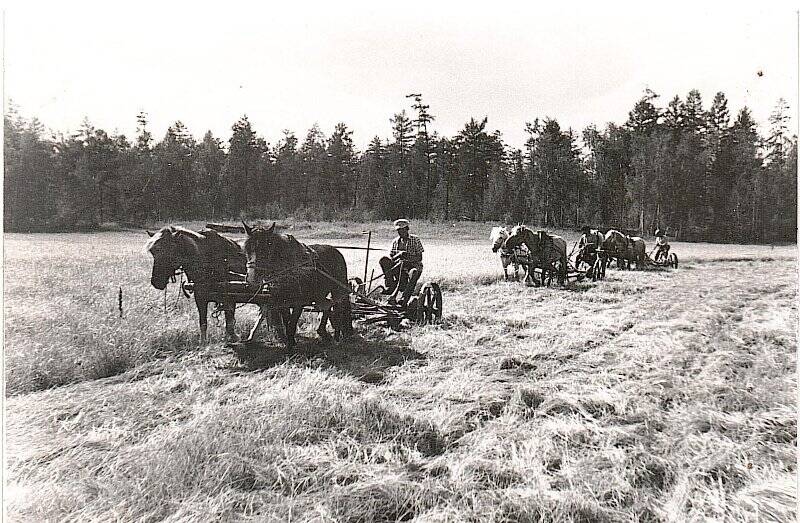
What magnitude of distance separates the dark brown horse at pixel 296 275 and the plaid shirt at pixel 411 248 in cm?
143

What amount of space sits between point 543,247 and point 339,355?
8005mm

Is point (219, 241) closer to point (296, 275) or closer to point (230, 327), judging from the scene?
point (230, 327)

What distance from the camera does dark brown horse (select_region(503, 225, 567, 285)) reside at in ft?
40.1

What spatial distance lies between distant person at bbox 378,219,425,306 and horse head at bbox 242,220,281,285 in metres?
2.82

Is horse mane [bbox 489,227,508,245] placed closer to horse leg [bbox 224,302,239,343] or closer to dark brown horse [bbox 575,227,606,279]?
dark brown horse [bbox 575,227,606,279]

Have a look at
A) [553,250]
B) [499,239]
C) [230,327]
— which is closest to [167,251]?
[230,327]

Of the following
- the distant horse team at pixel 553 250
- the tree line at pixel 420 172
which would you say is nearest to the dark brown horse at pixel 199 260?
the tree line at pixel 420 172

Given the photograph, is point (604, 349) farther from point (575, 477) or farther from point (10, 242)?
point (10, 242)

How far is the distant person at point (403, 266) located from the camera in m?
7.76

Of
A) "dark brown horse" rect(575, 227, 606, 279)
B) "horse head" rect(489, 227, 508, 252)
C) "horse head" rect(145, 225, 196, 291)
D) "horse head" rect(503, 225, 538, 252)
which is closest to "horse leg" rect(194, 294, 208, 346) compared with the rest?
"horse head" rect(145, 225, 196, 291)

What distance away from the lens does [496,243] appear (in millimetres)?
13375

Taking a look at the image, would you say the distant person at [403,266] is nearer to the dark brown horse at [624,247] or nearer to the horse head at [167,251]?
the horse head at [167,251]

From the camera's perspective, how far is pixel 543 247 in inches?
492

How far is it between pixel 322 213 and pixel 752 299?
6.05 metres
